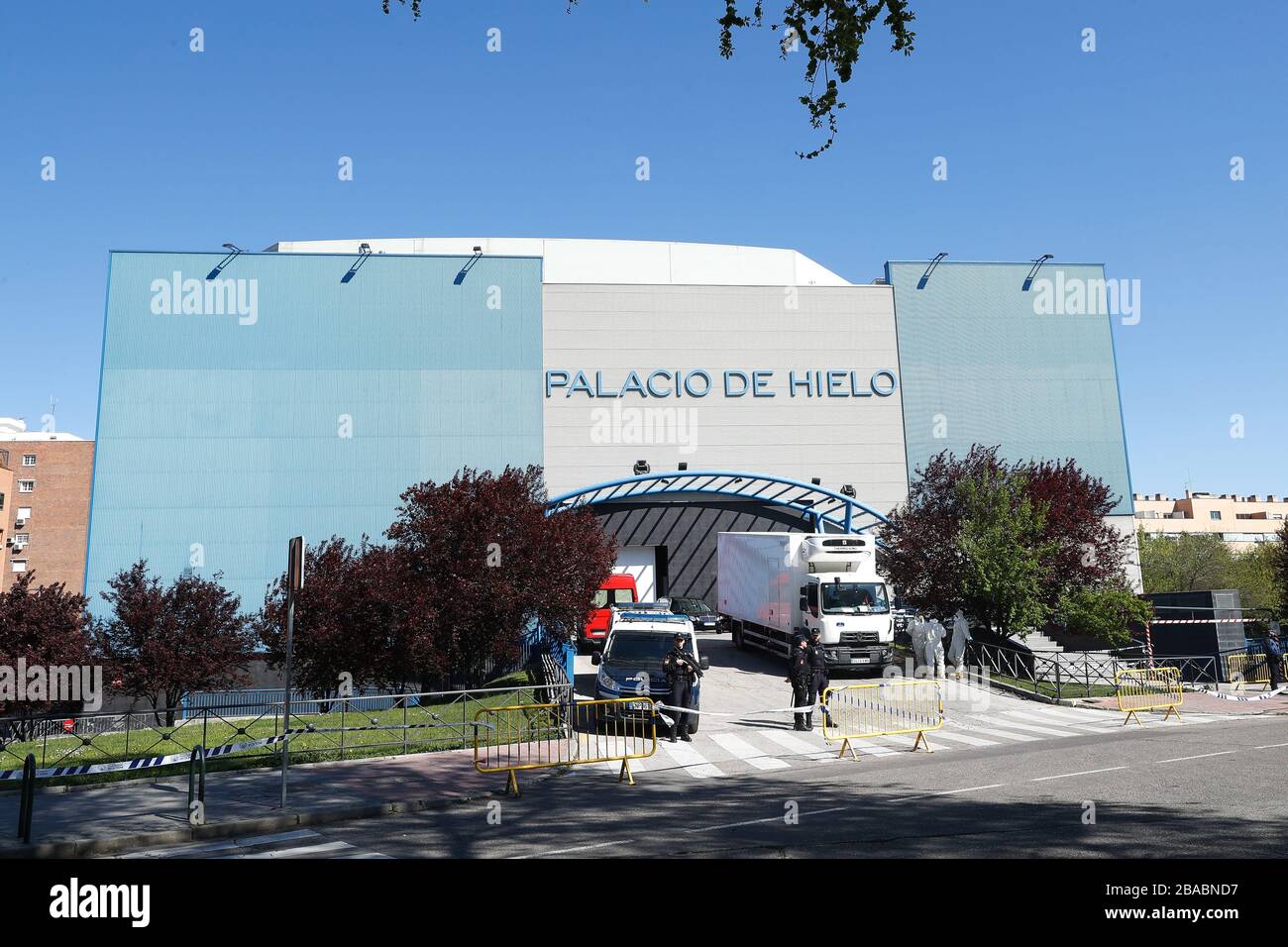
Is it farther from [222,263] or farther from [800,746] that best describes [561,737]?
[222,263]

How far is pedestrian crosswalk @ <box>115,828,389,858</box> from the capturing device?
850 cm

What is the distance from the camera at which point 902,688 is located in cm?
1853

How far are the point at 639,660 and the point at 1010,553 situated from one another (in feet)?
48.2

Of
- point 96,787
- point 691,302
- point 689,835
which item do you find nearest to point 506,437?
point 691,302

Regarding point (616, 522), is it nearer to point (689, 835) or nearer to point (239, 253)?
point (239, 253)

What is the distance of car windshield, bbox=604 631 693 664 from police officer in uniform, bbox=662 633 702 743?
99 cm

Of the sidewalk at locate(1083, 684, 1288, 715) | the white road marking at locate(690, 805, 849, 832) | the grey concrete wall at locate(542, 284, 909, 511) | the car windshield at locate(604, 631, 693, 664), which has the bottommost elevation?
the sidewalk at locate(1083, 684, 1288, 715)

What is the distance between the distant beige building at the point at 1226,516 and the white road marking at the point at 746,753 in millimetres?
120125

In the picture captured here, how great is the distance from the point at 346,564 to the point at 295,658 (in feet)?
9.36

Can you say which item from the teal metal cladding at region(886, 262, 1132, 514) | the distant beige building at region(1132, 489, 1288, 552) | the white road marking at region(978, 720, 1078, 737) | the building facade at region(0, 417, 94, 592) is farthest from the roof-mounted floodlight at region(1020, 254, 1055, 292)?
the distant beige building at region(1132, 489, 1288, 552)

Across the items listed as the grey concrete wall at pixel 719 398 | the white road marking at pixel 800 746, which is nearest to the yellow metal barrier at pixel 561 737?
the white road marking at pixel 800 746

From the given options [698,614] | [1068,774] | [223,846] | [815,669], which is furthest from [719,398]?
[223,846]

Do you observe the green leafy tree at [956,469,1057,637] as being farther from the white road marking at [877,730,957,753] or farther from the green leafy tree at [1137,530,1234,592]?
the green leafy tree at [1137,530,1234,592]
